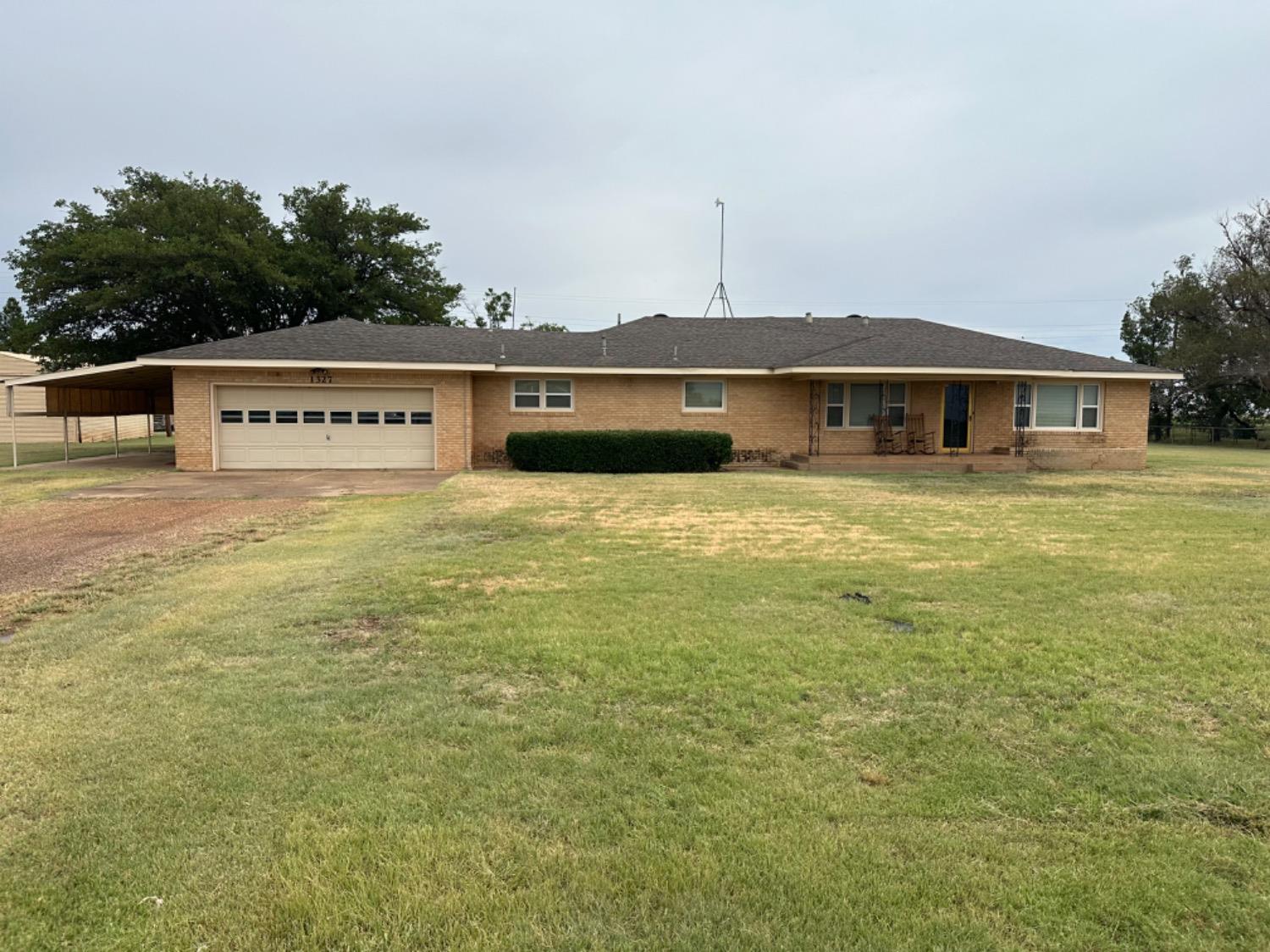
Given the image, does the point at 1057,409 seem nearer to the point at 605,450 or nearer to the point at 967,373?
the point at 967,373

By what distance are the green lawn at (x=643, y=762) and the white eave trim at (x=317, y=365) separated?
1174cm

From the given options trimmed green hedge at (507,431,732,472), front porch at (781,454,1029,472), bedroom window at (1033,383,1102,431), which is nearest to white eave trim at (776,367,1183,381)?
bedroom window at (1033,383,1102,431)

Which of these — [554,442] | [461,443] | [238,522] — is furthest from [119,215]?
[238,522]

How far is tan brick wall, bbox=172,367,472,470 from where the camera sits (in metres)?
18.4

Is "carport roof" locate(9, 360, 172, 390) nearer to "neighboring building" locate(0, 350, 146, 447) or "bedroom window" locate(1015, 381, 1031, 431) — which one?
"neighboring building" locate(0, 350, 146, 447)

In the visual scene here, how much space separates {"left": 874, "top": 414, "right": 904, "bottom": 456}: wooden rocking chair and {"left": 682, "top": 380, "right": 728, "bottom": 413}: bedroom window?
169 inches

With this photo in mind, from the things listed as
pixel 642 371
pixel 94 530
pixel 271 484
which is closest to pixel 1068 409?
pixel 642 371

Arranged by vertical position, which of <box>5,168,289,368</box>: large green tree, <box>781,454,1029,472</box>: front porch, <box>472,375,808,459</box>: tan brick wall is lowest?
<box>781,454,1029,472</box>: front porch

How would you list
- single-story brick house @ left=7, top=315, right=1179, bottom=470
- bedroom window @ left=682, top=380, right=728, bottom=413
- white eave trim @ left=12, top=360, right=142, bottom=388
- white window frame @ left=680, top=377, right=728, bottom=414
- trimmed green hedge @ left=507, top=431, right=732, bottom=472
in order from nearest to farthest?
white eave trim @ left=12, top=360, right=142, bottom=388 → single-story brick house @ left=7, top=315, right=1179, bottom=470 → trimmed green hedge @ left=507, top=431, right=732, bottom=472 → white window frame @ left=680, top=377, right=728, bottom=414 → bedroom window @ left=682, top=380, right=728, bottom=413

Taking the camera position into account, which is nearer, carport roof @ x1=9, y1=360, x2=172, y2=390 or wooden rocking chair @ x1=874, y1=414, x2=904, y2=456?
carport roof @ x1=9, y1=360, x2=172, y2=390

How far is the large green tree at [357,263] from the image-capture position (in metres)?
34.4

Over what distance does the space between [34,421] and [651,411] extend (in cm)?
3113

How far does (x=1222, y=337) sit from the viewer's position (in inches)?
1628

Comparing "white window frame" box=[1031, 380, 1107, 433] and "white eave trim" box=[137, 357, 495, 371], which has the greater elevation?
"white eave trim" box=[137, 357, 495, 371]
